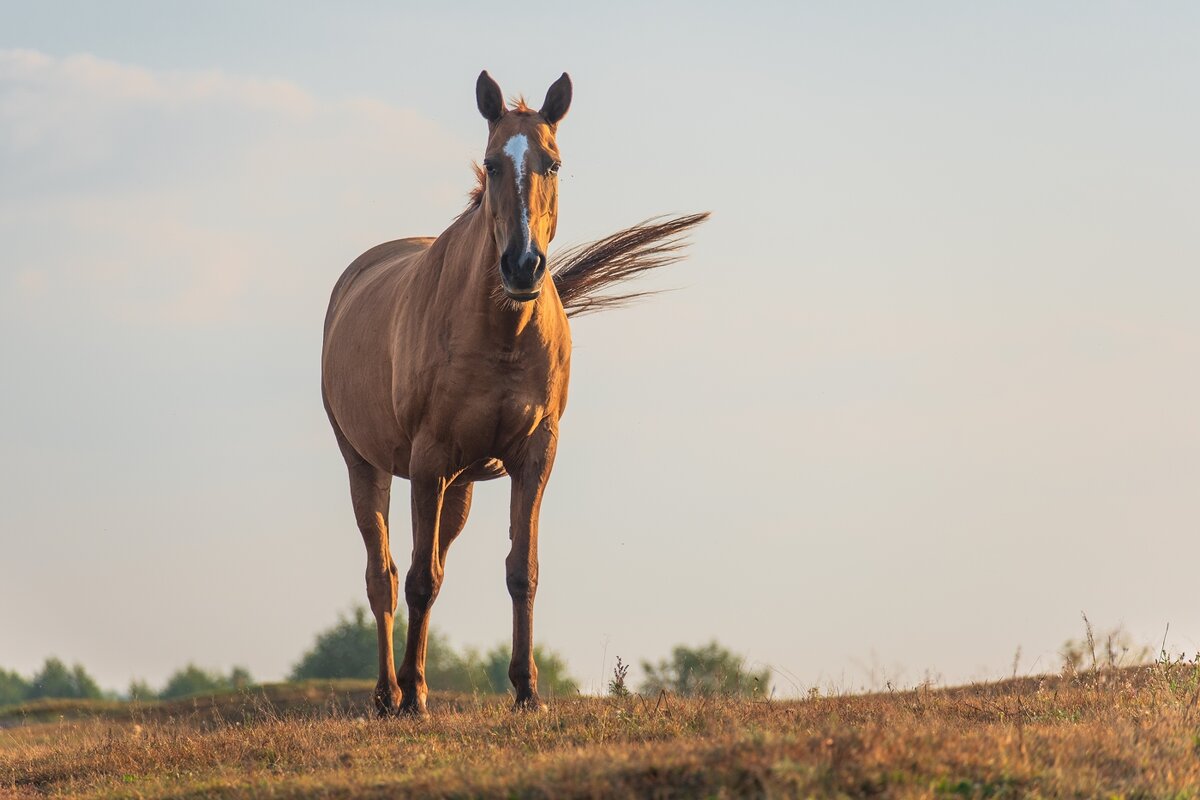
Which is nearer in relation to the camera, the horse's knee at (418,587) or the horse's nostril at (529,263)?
the horse's nostril at (529,263)

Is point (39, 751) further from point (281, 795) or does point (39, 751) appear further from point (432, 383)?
point (281, 795)

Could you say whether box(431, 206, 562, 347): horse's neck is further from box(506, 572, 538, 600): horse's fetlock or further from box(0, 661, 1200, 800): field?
box(0, 661, 1200, 800): field

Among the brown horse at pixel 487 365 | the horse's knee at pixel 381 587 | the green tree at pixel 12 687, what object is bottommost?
the horse's knee at pixel 381 587

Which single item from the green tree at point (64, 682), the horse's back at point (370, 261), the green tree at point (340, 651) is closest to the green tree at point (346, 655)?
the green tree at point (340, 651)

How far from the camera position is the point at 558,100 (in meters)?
9.19

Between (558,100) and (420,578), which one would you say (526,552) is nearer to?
(420,578)

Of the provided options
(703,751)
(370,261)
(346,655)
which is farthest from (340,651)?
(703,751)

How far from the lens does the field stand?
5.67 metres

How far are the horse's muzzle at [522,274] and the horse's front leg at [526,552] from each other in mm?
1430

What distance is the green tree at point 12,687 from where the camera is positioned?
5527cm

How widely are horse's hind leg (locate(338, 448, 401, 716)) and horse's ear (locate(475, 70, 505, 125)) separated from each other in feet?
12.1

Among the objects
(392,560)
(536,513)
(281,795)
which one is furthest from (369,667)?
(281,795)

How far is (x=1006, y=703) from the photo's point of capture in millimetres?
8844

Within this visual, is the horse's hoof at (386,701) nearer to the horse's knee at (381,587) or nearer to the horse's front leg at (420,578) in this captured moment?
the horse's front leg at (420,578)
